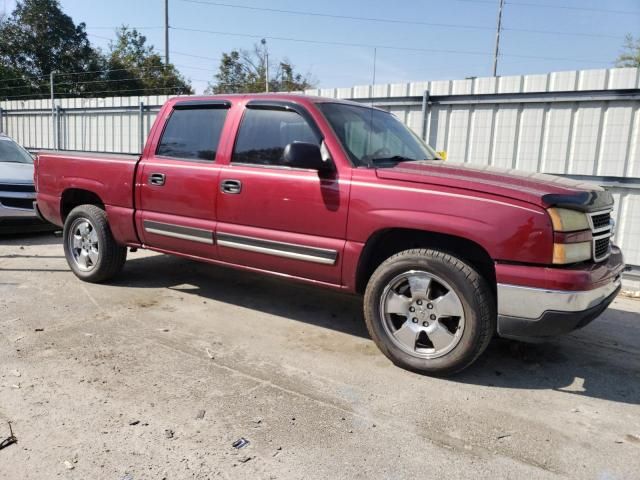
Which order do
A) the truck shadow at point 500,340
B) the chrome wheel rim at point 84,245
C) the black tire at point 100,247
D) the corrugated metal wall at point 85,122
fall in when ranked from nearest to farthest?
the truck shadow at point 500,340, the black tire at point 100,247, the chrome wheel rim at point 84,245, the corrugated metal wall at point 85,122

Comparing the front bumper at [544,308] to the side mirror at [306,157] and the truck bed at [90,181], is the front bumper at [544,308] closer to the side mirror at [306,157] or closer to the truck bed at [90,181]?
the side mirror at [306,157]

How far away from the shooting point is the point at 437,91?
7562 millimetres

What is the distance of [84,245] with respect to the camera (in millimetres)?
5539

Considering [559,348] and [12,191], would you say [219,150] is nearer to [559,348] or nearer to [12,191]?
[559,348]

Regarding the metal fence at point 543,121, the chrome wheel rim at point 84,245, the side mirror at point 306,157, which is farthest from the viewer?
the metal fence at point 543,121

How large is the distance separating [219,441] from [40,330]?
231cm

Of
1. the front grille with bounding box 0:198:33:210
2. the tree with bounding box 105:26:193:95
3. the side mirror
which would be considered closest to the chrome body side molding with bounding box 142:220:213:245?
the side mirror

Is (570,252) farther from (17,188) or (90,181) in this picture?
(17,188)

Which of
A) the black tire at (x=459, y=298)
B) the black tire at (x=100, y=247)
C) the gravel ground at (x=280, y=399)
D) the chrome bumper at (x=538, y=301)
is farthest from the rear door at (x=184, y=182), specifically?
the chrome bumper at (x=538, y=301)

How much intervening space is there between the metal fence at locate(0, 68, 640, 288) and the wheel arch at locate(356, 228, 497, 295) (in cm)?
396

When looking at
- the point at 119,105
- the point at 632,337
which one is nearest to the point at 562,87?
the point at 632,337

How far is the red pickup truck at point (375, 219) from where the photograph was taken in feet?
10.2

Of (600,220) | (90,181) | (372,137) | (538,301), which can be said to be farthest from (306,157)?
(90,181)

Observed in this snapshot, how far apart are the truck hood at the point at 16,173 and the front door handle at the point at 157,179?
4178mm
